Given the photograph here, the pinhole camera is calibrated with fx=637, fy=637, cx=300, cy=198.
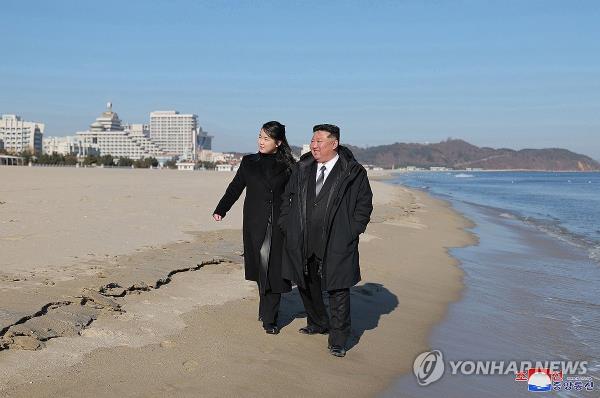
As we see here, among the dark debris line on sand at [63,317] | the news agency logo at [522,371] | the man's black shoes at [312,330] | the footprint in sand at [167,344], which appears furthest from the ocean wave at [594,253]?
the footprint in sand at [167,344]

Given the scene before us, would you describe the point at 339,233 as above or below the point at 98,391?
above

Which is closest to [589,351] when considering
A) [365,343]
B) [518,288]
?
[365,343]

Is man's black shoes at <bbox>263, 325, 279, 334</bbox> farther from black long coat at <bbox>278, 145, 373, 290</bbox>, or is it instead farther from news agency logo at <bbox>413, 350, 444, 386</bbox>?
news agency logo at <bbox>413, 350, 444, 386</bbox>

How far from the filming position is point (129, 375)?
11.8 ft

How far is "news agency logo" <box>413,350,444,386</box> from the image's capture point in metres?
4.14

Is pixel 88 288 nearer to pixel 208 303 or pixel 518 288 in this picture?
pixel 208 303

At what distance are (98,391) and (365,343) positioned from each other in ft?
7.06

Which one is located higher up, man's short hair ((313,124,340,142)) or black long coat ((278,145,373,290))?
man's short hair ((313,124,340,142))

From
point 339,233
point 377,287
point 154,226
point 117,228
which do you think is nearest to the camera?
point 339,233

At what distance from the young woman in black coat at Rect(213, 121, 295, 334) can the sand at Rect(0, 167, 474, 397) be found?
0.32 metres

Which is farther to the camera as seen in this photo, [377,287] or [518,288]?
[518,288]

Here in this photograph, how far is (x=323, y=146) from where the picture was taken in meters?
4.45

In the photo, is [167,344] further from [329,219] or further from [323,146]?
[323,146]

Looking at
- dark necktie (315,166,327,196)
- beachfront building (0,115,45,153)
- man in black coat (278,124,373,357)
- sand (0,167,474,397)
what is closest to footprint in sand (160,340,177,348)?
sand (0,167,474,397)
